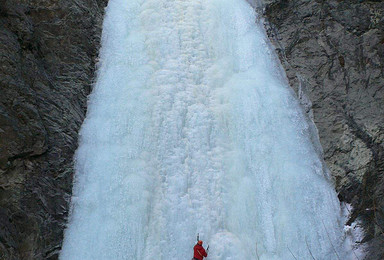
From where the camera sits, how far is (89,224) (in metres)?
6.26

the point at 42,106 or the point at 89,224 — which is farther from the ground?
the point at 42,106

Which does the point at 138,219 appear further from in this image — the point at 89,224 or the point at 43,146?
the point at 43,146

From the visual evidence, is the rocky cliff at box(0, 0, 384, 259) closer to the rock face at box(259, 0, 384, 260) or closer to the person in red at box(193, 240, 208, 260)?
the rock face at box(259, 0, 384, 260)

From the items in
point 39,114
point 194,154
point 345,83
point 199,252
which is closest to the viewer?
point 199,252

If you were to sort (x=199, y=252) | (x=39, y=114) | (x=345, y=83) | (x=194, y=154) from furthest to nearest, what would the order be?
(x=345, y=83), (x=194, y=154), (x=39, y=114), (x=199, y=252)

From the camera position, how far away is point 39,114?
6.52 m

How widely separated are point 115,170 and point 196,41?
12.8 ft

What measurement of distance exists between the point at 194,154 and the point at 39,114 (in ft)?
9.81

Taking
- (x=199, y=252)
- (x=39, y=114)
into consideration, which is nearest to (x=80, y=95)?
(x=39, y=114)

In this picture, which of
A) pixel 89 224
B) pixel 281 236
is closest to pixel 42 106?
pixel 89 224

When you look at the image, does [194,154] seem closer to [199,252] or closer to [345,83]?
[199,252]

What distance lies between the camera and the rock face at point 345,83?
676 cm

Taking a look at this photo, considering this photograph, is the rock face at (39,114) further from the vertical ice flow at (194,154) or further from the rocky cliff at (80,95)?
the vertical ice flow at (194,154)

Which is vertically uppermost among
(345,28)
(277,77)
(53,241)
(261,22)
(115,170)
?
(345,28)
